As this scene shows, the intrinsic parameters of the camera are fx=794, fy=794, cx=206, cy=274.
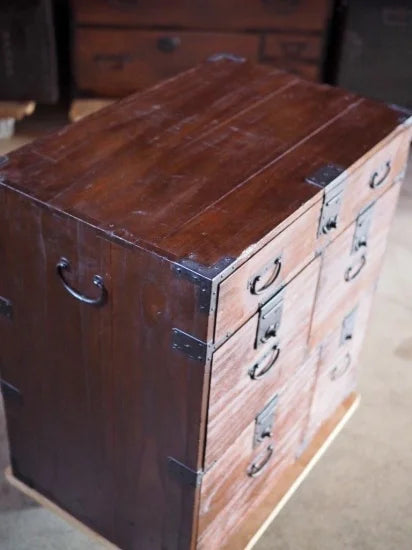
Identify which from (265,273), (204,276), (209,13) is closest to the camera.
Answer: (204,276)

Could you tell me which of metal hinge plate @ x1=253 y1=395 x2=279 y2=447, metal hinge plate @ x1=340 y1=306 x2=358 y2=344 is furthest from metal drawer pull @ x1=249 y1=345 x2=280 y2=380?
metal hinge plate @ x1=340 y1=306 x2=358 y2=344

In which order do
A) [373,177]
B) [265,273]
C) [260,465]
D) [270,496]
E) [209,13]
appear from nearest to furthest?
[265,273] < [373,177] < [260,465] < [270,496] < [209,13]

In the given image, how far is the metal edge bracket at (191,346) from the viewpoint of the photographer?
1118 millimetres

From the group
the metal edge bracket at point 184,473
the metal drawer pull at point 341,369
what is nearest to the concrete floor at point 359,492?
the metal drawer pull at point 341,369

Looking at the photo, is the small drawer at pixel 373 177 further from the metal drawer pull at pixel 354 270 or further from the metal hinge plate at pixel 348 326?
the metal hinge plate at pixel 348 326

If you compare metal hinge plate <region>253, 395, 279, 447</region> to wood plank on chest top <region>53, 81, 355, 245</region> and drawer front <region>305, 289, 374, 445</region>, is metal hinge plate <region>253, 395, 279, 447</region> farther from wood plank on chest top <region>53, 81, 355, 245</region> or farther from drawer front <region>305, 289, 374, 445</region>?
wood plank on chest top <region>53, 81, 355, 245</region>

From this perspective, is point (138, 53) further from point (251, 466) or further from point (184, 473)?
A: point (184, 473)

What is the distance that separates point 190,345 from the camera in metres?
1.13

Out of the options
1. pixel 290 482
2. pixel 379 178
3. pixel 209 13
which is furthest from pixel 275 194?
pixel 209 13

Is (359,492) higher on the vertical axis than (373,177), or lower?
lower

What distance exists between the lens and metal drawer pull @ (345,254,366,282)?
152 centimetres

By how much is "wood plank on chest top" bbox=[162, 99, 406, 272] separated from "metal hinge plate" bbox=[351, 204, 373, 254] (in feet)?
0.45

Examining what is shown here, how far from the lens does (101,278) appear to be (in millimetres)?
1169

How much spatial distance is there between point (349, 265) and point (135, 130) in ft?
1.56
